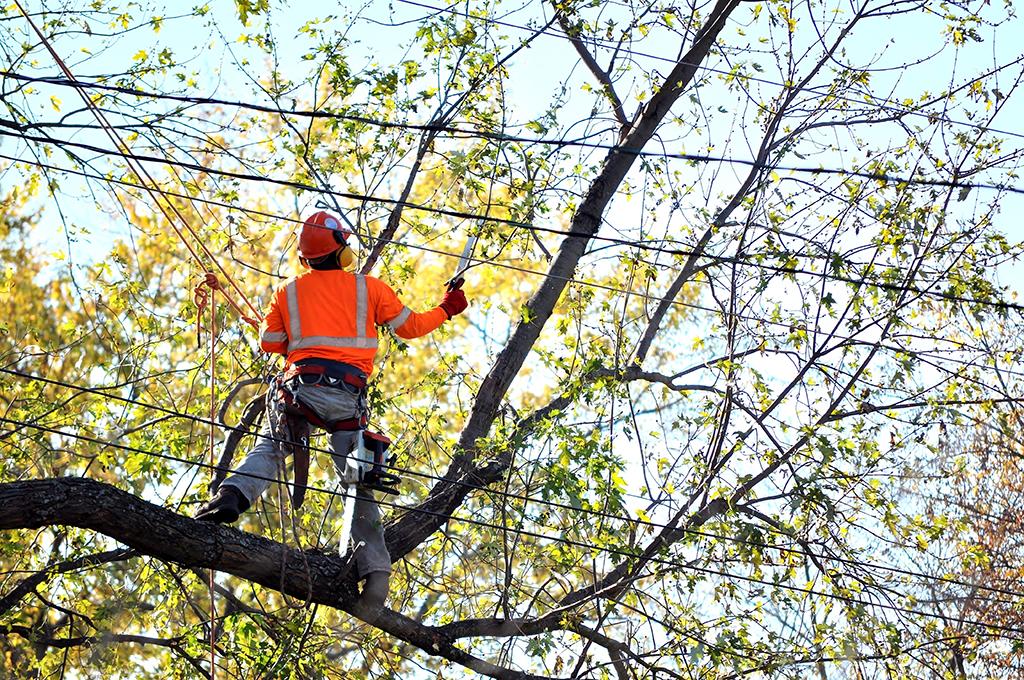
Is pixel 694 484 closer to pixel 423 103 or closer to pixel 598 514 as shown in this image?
pixel 598 514

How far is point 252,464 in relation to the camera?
661 centimetres

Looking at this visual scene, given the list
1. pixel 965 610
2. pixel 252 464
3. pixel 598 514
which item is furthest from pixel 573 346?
pixel 965 610

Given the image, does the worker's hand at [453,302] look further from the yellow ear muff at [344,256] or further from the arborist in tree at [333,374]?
the yellow ear muff at [344,256]

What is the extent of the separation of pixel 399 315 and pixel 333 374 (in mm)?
509

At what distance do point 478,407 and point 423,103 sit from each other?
1971 mm

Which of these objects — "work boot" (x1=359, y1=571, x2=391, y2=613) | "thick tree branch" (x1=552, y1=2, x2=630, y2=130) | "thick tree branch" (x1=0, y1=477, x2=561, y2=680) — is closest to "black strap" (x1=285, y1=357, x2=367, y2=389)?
"thick tree branch" (x1=0, y1=477, x2=561, y2=680)

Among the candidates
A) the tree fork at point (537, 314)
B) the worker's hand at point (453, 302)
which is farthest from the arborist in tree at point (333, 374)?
the tree fork at point (537, 314)

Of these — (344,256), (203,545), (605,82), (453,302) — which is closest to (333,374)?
(344,256)

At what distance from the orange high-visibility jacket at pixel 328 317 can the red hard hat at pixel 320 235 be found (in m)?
0.10

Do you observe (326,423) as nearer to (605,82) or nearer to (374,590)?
(374,590)

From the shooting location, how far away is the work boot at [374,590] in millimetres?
6852

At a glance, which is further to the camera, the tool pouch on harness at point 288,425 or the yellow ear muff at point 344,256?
the yellow ear muff at point 344,256

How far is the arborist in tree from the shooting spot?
6.78 metres

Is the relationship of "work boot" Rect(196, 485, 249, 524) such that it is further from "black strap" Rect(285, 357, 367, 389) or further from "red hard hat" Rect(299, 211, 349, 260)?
"red hard hat" Rect(299, 211, 349, 260)
